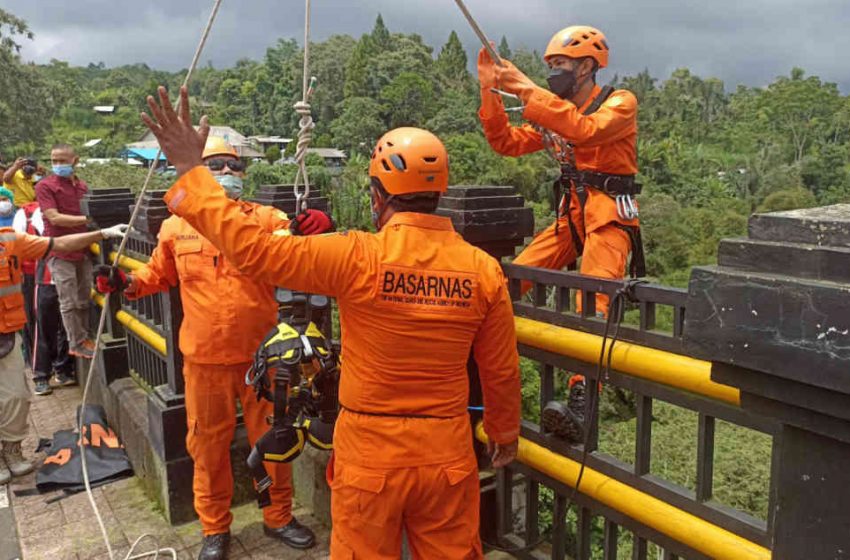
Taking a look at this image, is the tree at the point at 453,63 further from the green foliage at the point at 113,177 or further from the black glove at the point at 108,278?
the black glove at the point at 108,278

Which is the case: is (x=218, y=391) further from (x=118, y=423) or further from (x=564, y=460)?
(x=118, y=423)

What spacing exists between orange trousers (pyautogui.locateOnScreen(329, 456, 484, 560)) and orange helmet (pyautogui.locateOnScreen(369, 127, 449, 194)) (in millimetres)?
996

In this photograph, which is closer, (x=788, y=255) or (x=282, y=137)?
(x=788, y=255)

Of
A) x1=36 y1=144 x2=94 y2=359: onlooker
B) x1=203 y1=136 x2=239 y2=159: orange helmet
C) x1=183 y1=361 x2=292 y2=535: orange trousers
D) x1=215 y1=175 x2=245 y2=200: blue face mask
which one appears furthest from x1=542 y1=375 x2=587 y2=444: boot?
x1=36 y1=144 x2=94 y2=359: onlooker

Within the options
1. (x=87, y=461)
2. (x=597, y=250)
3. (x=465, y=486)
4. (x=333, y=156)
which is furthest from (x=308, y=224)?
(x=333, y=156)

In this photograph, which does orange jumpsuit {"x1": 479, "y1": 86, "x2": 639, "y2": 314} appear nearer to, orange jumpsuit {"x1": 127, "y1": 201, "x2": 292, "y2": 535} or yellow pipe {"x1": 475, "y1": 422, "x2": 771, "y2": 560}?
yellow pipe {"x1": 475, "y1": 422, "x2": 771, "y2": 560}

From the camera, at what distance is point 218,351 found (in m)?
3.81

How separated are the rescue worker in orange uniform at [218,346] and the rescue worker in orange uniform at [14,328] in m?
1.57

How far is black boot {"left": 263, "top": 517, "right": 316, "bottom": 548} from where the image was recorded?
401 centimetres

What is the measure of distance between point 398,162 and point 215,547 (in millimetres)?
2543

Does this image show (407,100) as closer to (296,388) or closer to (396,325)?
(296,388)

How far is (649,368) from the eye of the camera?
8.09 feet

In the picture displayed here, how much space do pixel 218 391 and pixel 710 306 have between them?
291cm

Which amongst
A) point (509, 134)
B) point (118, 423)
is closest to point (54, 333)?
point (118, 423)
